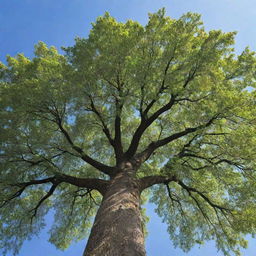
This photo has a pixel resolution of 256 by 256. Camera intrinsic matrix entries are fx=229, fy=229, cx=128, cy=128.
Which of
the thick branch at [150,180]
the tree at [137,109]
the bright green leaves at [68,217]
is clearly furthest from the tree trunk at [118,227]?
the bright green leaves at [68,217]

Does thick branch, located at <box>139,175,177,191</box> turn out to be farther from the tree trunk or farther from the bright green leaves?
the bright green leaves

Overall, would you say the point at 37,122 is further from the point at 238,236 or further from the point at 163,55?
the point at 238,236

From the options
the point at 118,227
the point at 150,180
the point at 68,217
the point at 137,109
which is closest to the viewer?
the point at 118,227

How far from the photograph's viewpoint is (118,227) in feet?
10.6

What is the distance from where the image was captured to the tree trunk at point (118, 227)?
2785 mm

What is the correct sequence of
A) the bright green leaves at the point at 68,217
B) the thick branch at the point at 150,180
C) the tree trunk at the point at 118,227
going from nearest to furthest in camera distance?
the tree trunk at the point at 118,227
the thick branch at the point at 150,180
the bright green leaves at the point at 68,217

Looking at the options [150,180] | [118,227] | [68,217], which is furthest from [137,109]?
[68,217]

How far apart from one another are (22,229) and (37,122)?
12.2 feet

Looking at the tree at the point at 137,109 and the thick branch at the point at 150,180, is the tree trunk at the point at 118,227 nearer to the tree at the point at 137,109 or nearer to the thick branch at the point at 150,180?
the tree at the point at 137,109

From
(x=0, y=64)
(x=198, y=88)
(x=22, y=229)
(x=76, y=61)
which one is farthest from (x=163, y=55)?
(x=22, y=229)

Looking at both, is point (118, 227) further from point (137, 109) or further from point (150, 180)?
point (137, 109)

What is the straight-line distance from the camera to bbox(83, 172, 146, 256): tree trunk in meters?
2.79

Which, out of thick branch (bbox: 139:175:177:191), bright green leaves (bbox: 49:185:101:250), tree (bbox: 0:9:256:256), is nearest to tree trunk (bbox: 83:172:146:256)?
tree (bbox: 0:9:256:256)

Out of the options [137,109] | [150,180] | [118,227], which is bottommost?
[118,227]
